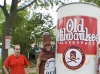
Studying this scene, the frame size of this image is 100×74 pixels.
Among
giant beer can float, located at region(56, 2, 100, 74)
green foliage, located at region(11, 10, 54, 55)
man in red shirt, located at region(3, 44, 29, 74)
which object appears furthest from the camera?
green foliage, located at region(11, 10, 54, 55)

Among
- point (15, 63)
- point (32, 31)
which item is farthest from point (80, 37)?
point (32, 31)

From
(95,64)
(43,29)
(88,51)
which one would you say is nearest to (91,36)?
(88,51)

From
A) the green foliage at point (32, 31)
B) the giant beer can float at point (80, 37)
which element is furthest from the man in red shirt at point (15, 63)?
the green foliage at point (32, 31)

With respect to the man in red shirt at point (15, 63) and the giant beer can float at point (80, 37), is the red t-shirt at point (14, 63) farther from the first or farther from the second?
the giant beer can float at point (80, 37)

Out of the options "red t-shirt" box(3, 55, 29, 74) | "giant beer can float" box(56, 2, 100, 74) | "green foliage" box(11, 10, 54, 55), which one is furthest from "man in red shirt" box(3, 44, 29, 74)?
"green foliage" box(11, 10, 54, 55)

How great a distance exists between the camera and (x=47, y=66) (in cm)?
427

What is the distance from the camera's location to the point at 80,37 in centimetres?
362

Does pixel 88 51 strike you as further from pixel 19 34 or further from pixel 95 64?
pixel 19 34

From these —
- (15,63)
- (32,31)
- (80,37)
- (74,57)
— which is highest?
(32,31)

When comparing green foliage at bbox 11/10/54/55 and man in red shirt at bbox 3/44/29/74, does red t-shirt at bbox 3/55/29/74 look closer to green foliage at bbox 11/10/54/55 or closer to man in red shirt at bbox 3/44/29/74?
man in red shirt at bbox 3/44/29/74

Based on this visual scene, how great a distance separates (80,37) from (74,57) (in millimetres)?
353

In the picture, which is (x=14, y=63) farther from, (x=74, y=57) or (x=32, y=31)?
(x=32, y=31)

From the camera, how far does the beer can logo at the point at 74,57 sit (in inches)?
144

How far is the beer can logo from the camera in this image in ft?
12.0
